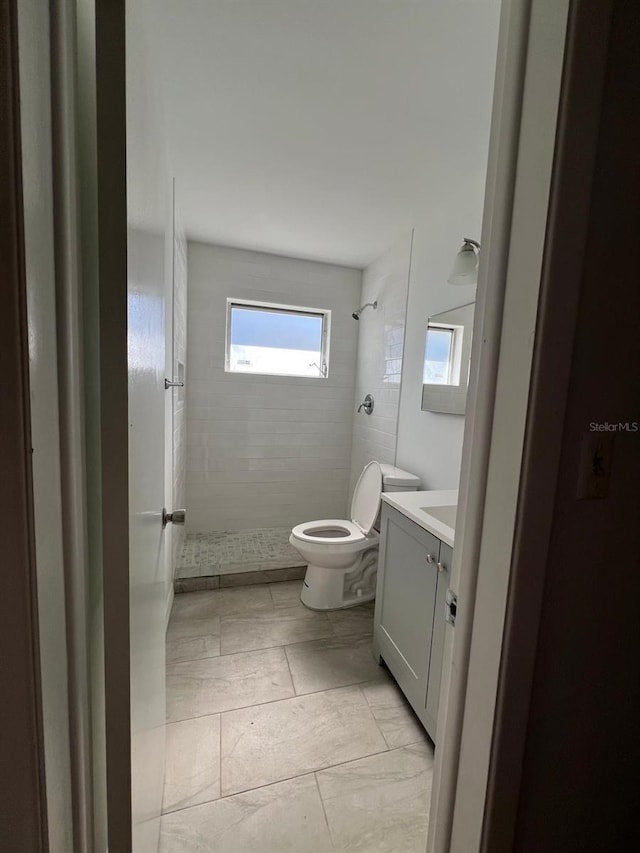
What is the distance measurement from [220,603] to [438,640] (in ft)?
4.57

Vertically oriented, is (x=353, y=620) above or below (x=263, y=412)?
below

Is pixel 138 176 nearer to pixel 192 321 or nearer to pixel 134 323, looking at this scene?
pixel 134 323

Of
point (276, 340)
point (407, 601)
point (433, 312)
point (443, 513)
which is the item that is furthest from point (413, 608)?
point (276, 340)

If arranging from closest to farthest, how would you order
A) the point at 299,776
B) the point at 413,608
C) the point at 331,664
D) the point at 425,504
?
1. the point at 299,776
2. the point at 413,608
3. the point at 425,504
4. the point at 331,664

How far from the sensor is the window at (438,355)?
1851 millimetres

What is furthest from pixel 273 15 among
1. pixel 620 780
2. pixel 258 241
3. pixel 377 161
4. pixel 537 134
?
pixel 620 780

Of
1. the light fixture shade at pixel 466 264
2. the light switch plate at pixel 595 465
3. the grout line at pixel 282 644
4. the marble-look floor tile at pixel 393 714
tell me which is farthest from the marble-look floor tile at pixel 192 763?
the light fixture shade at pixel 466 264

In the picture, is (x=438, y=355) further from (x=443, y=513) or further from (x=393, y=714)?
(x=393, y=714)

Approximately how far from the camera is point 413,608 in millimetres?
1410

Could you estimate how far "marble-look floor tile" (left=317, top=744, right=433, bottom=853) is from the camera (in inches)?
40.3

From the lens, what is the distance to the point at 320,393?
296 centimetres

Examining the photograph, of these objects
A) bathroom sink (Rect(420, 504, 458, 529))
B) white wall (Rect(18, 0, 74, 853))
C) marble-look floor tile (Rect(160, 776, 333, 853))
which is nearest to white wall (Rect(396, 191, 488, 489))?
bathroom sink (Rect(420, 504, 458, 529))

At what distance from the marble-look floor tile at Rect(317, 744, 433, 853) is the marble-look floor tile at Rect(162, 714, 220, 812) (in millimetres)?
372

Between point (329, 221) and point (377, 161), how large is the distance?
0.60 m
